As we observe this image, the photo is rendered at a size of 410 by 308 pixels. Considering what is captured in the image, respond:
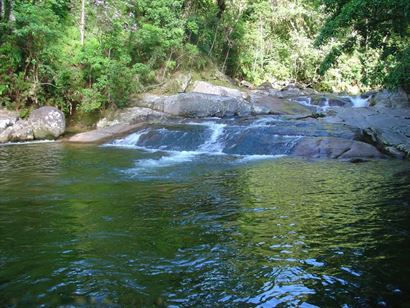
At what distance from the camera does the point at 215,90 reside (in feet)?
69.5

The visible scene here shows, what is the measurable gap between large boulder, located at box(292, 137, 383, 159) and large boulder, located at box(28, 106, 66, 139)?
9291 millimetres

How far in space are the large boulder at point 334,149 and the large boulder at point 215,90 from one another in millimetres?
8485

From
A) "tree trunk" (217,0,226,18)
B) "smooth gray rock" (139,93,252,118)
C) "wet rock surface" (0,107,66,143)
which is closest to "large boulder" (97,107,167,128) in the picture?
"smooth gray rock" (139,93,252,118)

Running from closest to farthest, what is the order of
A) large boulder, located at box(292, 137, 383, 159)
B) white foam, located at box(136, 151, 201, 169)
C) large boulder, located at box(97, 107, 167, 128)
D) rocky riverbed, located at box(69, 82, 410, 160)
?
white foam, located at box(136, 151, 201, 169), large boulder, located at box(292, 137, 383, 159), rocky riverbed, located at box(69, 82, 410, 160), large boulder, located at box(97, 107, 167, 128)

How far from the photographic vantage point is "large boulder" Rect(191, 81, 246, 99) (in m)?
21.0

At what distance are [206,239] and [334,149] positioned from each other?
781 cm

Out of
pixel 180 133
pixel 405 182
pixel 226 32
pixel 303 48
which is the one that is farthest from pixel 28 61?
pixel 303 48

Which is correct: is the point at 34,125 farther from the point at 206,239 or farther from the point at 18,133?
the point at 206,239

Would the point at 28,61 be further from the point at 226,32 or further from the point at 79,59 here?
the point at 226,32

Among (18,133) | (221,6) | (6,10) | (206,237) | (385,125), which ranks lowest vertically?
(18,133)

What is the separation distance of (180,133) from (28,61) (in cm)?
744

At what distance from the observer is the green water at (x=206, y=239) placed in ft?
13.0

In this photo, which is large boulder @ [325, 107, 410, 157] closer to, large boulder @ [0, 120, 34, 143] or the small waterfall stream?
the small waterfall stream

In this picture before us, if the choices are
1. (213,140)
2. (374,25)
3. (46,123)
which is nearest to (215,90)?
(213,140)
